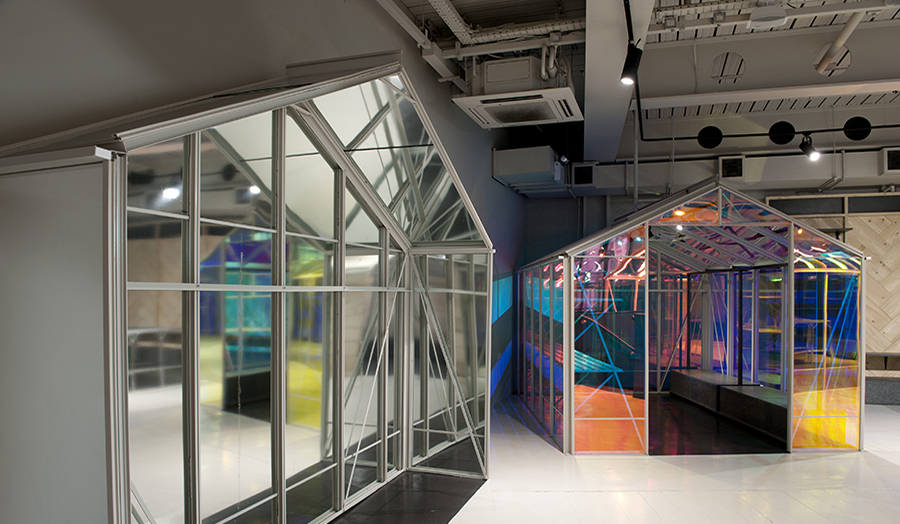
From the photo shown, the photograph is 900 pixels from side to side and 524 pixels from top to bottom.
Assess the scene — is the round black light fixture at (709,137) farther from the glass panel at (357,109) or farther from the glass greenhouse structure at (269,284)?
the glass panel at (357,109)

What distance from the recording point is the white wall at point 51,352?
2430 mm

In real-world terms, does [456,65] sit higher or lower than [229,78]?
higher

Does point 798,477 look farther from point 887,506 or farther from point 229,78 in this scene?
point 229,78

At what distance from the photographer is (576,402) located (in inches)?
277

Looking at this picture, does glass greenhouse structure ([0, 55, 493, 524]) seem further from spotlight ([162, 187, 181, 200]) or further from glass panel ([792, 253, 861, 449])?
glass panel ([792, 253, 861, 449])

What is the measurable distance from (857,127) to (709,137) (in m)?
2.38

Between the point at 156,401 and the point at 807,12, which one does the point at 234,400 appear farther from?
the point at 807,12

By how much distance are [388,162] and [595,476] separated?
410 cm

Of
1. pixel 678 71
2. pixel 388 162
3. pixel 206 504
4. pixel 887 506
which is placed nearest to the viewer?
pixel 206 504

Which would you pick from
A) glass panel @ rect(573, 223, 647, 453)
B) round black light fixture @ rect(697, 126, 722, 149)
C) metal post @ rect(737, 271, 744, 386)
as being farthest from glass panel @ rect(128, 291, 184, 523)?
round black light fixture @ rect(697, 126, 722, 149)

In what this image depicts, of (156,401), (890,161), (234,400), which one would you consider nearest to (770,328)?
(890,161)

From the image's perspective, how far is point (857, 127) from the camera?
32.6ft

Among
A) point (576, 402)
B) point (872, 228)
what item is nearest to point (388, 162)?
point (576, 402)

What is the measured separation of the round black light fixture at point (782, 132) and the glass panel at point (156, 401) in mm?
10546
